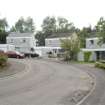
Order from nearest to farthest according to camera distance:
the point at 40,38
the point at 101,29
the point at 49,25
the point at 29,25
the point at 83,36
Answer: the point at 101,29
the point at 83,36
the point at 40,38
the point at 49,25
the point at 29,25

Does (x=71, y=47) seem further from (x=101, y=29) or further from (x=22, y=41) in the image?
(x=22, y=41)

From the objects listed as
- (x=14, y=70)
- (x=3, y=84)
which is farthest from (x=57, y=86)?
(x=14, y=70)

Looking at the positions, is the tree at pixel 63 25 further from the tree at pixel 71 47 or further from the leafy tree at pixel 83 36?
the tree at pixel 71 47

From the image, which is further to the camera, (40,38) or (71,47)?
(40,38)

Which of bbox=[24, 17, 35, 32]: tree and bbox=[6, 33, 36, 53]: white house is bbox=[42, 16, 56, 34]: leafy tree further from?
bbox=[6, 33, 36, 53]: white house

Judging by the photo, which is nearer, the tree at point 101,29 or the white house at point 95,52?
the tree at point 101,29

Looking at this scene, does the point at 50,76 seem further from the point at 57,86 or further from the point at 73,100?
the point at 73,100

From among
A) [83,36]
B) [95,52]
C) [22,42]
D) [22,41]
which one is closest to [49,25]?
[83,36]

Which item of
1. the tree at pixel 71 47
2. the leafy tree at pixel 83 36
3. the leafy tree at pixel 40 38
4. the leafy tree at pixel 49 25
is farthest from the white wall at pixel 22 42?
the leafy tree at pixel 49 25

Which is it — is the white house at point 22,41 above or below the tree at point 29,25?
below

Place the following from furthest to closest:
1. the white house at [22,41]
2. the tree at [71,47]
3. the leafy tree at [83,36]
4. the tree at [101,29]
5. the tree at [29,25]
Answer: the tree at [29,25] < the white house at [22,41] < the leafy tree at [83,36] < the tree at [71,47] < the tree at [101,29]

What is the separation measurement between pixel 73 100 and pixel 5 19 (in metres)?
111

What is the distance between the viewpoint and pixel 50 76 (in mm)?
34594

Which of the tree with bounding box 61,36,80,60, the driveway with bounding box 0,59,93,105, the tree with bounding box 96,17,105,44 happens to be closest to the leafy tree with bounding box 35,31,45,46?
the tree with bounding box 61,36,80,60
